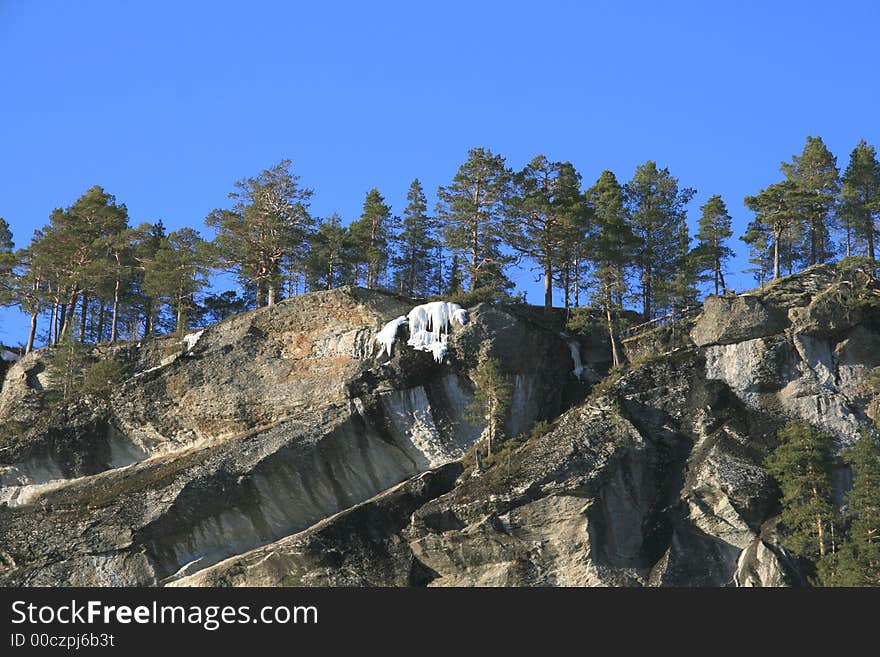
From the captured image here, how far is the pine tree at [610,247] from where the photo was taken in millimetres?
58844

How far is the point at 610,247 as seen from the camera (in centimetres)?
6388

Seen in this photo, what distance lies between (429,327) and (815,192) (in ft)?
80.1

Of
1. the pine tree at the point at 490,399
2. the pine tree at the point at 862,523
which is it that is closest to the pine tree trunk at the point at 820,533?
the pine tree at the point at 862,523

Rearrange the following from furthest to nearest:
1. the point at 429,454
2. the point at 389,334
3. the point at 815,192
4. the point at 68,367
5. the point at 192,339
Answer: the point at 815,192 < the point at 68,367 < the point at 192,339 < the point at 389,334 < the point at 429,454

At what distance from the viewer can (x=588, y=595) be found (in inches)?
1692

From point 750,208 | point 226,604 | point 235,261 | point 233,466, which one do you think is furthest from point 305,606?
point 750,208

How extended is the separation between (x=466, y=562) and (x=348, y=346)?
13.8 metres

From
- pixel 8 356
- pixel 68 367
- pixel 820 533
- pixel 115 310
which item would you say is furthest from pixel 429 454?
pixel 8 356

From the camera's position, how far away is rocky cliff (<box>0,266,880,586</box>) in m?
47.8

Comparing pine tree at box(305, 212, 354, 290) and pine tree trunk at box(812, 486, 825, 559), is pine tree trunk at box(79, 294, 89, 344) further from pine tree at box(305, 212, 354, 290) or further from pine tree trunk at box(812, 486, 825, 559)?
pine tree trunk at box(812, 486, 825, 559)

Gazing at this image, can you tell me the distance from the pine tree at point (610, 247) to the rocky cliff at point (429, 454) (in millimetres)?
2280

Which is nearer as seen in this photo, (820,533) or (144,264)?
(820,533)

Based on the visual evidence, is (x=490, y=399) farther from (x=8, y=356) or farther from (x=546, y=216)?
(x=8, y=356)

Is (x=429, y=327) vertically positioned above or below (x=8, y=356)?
below
